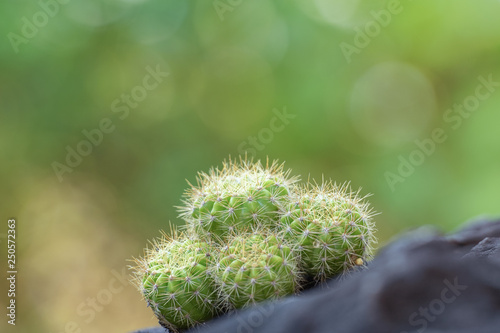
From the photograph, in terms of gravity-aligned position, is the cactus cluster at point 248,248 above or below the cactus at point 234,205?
below

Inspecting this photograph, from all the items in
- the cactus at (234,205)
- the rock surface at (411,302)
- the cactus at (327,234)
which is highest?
Result: the cactus at (234,205)

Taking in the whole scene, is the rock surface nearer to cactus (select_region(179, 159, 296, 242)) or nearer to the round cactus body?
the round cactus body

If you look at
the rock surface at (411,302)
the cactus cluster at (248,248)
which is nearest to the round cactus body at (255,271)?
the cactus cluster at (248,248)

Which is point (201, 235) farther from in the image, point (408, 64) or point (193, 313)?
point (408, 64)

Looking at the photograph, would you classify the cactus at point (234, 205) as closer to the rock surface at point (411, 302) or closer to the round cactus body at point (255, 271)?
the round cactus body at point (255, 271)

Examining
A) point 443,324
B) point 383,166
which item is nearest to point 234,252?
point 443,324

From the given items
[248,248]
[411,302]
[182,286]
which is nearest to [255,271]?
[248,248]

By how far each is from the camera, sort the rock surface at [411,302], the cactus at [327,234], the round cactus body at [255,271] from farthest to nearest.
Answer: the cactus at [327,234]
the round cactus body at [255,271]
the rock surface at [411,302]

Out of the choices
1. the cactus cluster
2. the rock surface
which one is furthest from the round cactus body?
the rock surface

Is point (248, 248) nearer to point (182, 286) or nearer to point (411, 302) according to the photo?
point (182, 286)
